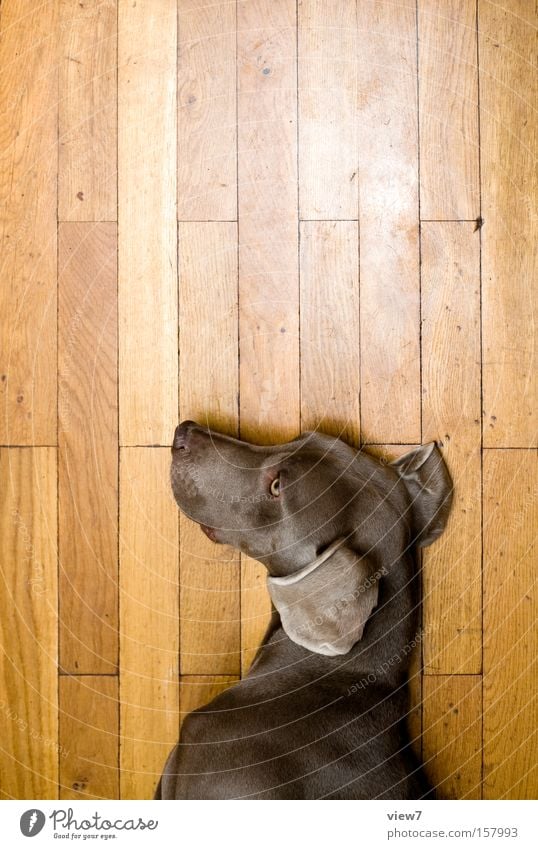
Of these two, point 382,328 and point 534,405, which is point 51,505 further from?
point 534,405

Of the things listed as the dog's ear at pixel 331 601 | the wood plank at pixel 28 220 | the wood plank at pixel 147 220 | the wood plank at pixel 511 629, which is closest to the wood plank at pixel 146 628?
the wood plank at pixel 147 220

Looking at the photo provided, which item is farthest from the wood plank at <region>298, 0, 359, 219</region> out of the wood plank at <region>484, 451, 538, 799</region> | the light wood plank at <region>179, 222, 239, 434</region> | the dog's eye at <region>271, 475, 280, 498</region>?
the wood plank at <region>484, 451, 538, 799</region>

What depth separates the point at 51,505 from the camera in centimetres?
195

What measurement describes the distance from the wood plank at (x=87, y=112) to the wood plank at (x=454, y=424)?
36.9 inches

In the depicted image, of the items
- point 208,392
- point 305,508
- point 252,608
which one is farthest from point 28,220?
point 252,608

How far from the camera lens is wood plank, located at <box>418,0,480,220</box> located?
187 cm

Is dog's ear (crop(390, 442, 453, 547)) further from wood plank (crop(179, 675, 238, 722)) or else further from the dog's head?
wood plank (crop(179, 675, 238, 722))

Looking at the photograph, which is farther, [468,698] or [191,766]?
[468,698]

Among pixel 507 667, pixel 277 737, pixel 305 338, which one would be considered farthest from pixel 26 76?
pixel 507 667

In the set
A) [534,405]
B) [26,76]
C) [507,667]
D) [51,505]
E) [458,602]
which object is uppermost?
[26,76]

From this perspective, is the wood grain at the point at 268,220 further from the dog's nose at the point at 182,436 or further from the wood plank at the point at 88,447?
the wood plank at the point at 88,447

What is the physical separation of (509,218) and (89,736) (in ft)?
6.40

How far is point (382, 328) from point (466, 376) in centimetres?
28

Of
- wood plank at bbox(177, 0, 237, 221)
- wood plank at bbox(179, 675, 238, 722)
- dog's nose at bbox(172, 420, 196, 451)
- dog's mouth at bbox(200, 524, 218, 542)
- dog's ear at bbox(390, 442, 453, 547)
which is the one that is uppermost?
wood plank at bbox(177, 0, 237, 221)
